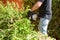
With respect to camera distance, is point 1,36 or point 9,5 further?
point 9,5

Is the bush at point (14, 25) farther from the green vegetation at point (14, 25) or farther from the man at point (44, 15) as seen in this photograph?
the man at point (44, 15)

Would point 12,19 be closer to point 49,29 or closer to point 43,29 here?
point 43,29

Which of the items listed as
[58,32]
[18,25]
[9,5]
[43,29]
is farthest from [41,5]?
[58,32]

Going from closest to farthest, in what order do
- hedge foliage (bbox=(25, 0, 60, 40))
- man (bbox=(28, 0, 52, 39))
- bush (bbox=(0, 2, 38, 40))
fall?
bush (bbox=(0, 2, 38, 40)) → man (bbox=(28, 0, 52, 39)) → hedge foliage (bbox=(25, 0, 60, 40))

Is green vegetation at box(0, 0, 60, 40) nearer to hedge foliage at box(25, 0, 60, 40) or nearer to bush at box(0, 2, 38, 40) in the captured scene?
bush at box(0, 2, 38, 40)

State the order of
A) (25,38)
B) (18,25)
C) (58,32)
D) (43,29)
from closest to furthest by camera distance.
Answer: (25,38)
(18,25)
(43,29)
(58,32)

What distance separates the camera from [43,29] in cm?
625

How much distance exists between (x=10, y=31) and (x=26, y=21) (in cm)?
44

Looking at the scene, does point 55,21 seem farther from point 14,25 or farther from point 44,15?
point 14,25

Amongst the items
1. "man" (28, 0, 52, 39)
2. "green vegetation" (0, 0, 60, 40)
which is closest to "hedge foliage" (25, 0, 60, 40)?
"man" (28, 0, 52, 39)

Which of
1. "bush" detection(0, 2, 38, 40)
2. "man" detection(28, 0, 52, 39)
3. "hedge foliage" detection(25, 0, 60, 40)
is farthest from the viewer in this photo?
"hedge foliage" detection(25, 0, 60, 40)

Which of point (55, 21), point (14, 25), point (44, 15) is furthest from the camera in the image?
point (55, 21)

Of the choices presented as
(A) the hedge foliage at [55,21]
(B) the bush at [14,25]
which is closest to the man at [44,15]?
(B) the bush at [14,25]

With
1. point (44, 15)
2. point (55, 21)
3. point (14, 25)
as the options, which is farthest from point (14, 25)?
point (55, 21)
